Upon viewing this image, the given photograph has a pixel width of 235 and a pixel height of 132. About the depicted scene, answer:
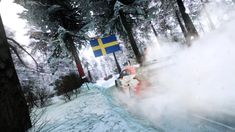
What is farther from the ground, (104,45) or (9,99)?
(104,45)

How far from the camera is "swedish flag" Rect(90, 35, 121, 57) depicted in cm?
823

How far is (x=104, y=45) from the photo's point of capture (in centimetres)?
828

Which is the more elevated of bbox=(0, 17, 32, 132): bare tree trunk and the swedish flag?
the swedish flag

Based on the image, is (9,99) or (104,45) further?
(104,45)

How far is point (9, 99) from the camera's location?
197 cm

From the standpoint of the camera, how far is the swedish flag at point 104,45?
8227mm

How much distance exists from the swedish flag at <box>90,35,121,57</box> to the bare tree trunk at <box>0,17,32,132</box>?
20.0 feet

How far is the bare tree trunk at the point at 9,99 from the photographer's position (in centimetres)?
191

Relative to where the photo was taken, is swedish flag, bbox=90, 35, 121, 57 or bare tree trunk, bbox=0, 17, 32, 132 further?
swedish flag, bbox=90, 35, 121, 57

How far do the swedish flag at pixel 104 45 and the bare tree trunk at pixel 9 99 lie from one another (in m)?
6.09

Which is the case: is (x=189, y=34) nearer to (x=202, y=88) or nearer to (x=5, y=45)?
(x=202, y=88)

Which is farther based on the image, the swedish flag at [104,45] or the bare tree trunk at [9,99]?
the swedish flag at [104,45]

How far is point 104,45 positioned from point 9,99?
6.44 metres

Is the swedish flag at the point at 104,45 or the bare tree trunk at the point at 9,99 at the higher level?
the swedish flag at the point at 104,45
